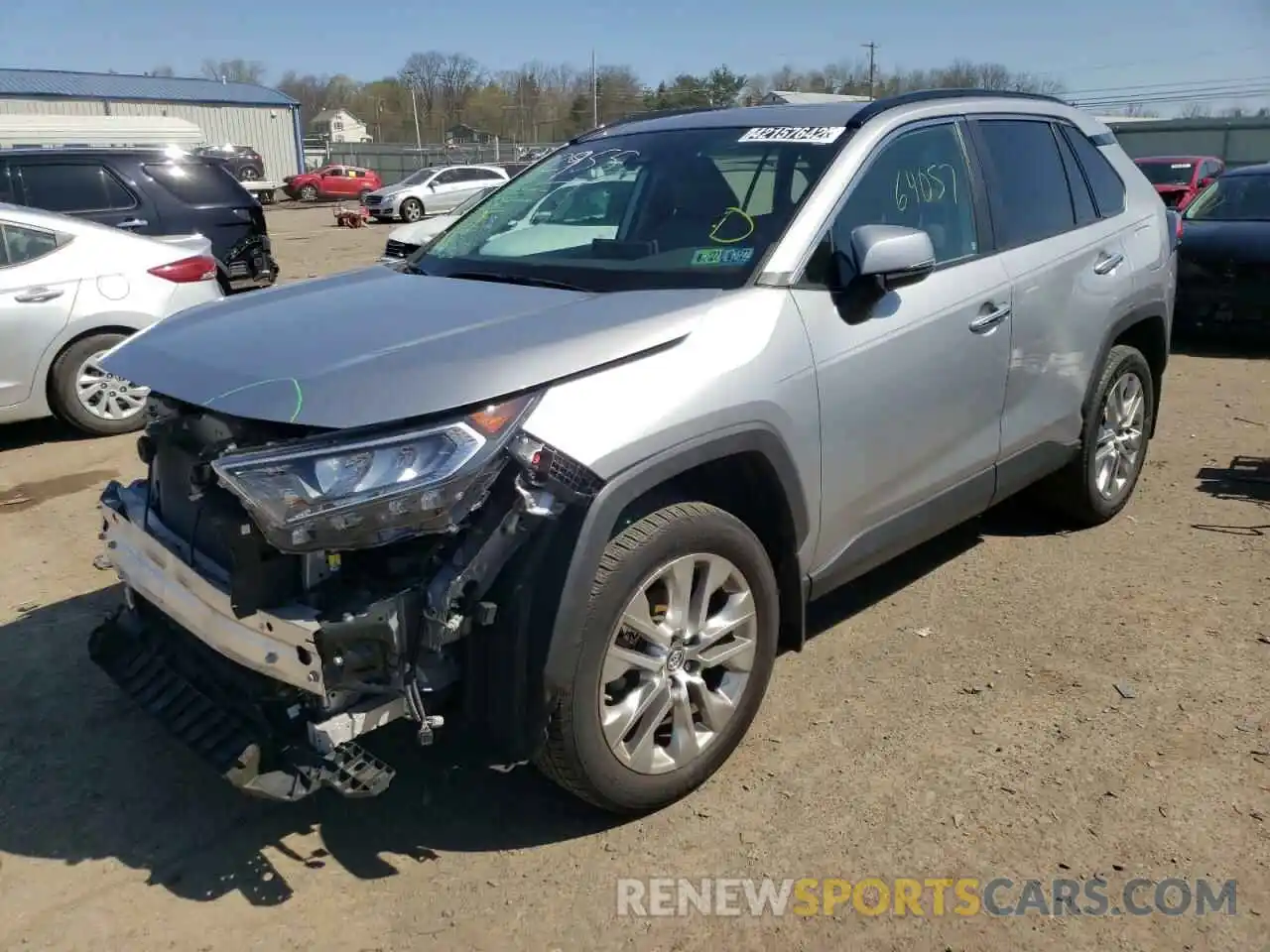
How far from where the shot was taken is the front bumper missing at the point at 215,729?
2.48m

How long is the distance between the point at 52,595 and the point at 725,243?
3.27m

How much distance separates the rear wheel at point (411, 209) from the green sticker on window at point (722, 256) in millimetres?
27330

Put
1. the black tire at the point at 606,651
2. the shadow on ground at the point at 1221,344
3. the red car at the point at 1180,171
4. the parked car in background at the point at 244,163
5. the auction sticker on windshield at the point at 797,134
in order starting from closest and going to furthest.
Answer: the black tire at the point at 606,651, the auction sticker on windshield at the point at 797,134, the shadow on ground at the point at 1221,344, the red car at the point at 1180,171, the parked car in background at the point at 244,163

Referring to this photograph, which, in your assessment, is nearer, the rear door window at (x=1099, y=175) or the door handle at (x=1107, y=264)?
the door handle at (x=1107, y=264)

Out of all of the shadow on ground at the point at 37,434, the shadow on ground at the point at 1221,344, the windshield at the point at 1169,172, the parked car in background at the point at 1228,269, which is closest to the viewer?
the shadow on ground at the point at 37,434

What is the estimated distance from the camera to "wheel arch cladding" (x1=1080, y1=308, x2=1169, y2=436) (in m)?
4.59

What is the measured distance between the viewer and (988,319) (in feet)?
12.4

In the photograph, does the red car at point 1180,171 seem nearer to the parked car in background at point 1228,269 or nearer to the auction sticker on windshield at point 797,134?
the parked car in background at point 1228,269

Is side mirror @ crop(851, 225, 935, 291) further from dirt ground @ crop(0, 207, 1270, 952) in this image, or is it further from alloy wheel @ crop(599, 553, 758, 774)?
dirt ground @ crop(0, 207, 1270, 952)

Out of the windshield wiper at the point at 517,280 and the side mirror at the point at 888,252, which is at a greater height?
the side mirror at the point at 888,252

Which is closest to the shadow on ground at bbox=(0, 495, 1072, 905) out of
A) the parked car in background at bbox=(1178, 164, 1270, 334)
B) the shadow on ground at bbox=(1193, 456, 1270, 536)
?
the shadow on ground at bbox=(1193, 456, 1270, 536)

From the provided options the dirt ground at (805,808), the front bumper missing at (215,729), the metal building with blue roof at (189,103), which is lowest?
the dirt ground at (805,808)

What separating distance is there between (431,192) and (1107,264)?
90.1ft

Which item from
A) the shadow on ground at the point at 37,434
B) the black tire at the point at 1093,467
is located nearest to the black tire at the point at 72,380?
the shadow on ground at the point at 37,434
